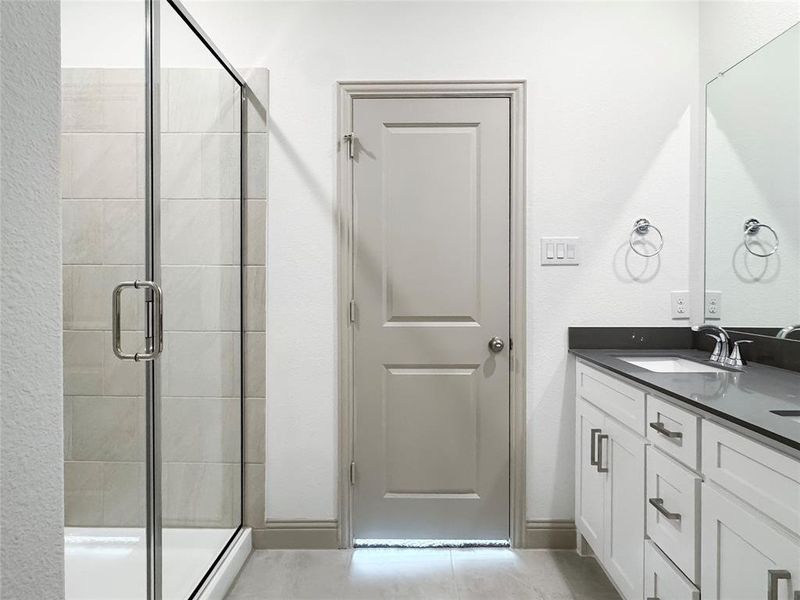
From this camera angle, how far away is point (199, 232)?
211 cm

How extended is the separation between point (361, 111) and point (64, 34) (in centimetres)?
145

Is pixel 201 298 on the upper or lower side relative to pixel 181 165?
lower

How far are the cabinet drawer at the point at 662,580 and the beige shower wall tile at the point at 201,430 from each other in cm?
155

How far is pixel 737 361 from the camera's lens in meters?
2.17

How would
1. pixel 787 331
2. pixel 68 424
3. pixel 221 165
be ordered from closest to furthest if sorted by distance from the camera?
pixel 68 424 → pixel 787 331 → pixel 221 165

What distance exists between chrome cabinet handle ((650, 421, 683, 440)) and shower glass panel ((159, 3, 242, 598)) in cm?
152

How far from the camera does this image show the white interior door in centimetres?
260

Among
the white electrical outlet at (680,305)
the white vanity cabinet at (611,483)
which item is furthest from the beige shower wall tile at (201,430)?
the white electrical outlet at (680,305)

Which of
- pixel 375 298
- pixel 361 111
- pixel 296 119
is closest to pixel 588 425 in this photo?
pixel 375 298

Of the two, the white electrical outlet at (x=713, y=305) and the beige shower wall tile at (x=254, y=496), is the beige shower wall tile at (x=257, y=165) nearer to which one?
the beige shower wall tile at (x=254, y=496)

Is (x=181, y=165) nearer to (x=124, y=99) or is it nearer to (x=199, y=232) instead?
(x=199, y=232)

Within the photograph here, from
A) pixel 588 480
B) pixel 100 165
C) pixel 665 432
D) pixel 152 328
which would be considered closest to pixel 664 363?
pixel 588 480

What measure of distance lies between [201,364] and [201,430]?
9.7 inches

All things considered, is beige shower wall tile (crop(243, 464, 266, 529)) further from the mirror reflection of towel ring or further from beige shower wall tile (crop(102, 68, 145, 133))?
the mirror reflection of towel ring
